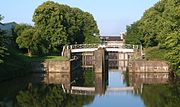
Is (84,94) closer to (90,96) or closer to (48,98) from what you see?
(90,96)

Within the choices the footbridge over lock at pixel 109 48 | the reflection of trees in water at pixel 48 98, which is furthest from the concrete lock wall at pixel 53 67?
the reflection of trees in water at pixel 48 98

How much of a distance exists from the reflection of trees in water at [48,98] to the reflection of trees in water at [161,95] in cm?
508

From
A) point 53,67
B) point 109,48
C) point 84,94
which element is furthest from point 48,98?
point 109,48

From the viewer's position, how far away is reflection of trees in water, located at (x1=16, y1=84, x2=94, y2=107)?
3400 cm

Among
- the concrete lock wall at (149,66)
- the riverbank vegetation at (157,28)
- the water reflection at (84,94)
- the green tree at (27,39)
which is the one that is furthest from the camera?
the green tree at (27,39)

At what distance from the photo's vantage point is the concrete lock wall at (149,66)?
205ft

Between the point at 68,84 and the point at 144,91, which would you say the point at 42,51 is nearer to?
the point at 68,84

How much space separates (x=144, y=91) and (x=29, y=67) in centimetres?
2553

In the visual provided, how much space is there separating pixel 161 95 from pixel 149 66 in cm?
2502

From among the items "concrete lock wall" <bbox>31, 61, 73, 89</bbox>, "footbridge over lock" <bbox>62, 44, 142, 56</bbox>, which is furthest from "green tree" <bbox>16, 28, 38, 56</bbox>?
"footbridge over lock" <bbox>62, 44, 142, 56</bbox>

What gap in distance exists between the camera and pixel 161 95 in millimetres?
38438

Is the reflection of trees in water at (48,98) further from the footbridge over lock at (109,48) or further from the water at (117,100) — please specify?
the footbridge over lock at (109,48)

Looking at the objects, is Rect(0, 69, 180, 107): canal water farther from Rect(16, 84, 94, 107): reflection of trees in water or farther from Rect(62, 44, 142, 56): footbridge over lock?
Rect(62, 44, 142, 56): footbridge over lock

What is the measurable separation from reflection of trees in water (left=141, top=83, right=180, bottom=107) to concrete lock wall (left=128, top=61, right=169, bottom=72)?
1499 cm
